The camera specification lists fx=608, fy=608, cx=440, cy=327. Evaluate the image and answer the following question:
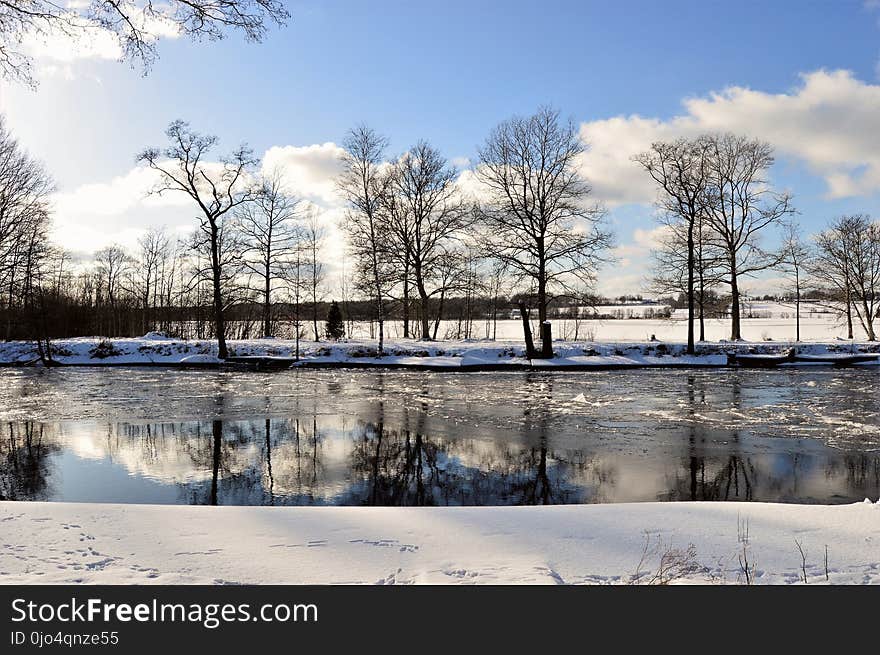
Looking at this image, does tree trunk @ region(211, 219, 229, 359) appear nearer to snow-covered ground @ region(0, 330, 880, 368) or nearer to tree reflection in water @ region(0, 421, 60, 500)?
snow-covered ground @ region(0, 330, 880, 368)

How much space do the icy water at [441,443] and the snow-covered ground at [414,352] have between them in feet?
29.6

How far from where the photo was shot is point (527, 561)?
16.4 feet

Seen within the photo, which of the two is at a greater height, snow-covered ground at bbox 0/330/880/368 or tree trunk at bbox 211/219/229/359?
tree trunk at bbox 211/219/229/359

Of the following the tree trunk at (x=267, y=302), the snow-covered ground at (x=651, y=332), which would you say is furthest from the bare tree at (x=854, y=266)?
the tree trunk at (x=267, y=302)

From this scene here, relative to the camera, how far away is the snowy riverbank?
3109 centimetres

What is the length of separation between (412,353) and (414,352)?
0.13 m

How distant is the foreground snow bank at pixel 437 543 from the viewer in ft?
15.2

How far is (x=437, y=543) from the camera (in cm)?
550

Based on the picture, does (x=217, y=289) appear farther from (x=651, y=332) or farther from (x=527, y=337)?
(x=651, y=332)

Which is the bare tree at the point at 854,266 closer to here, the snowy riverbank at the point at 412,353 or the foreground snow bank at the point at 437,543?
the snowy riverbank at the point at 412,353

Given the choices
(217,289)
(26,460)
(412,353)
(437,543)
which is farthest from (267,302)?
(437,543)

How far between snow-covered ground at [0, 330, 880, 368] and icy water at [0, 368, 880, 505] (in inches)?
356

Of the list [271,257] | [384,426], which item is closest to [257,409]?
[384,426]

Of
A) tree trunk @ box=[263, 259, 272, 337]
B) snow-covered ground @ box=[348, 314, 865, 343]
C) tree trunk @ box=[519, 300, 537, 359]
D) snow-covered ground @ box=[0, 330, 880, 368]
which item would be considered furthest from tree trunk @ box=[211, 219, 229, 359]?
tree trunk @ box=[519, 300, 537, 359]
